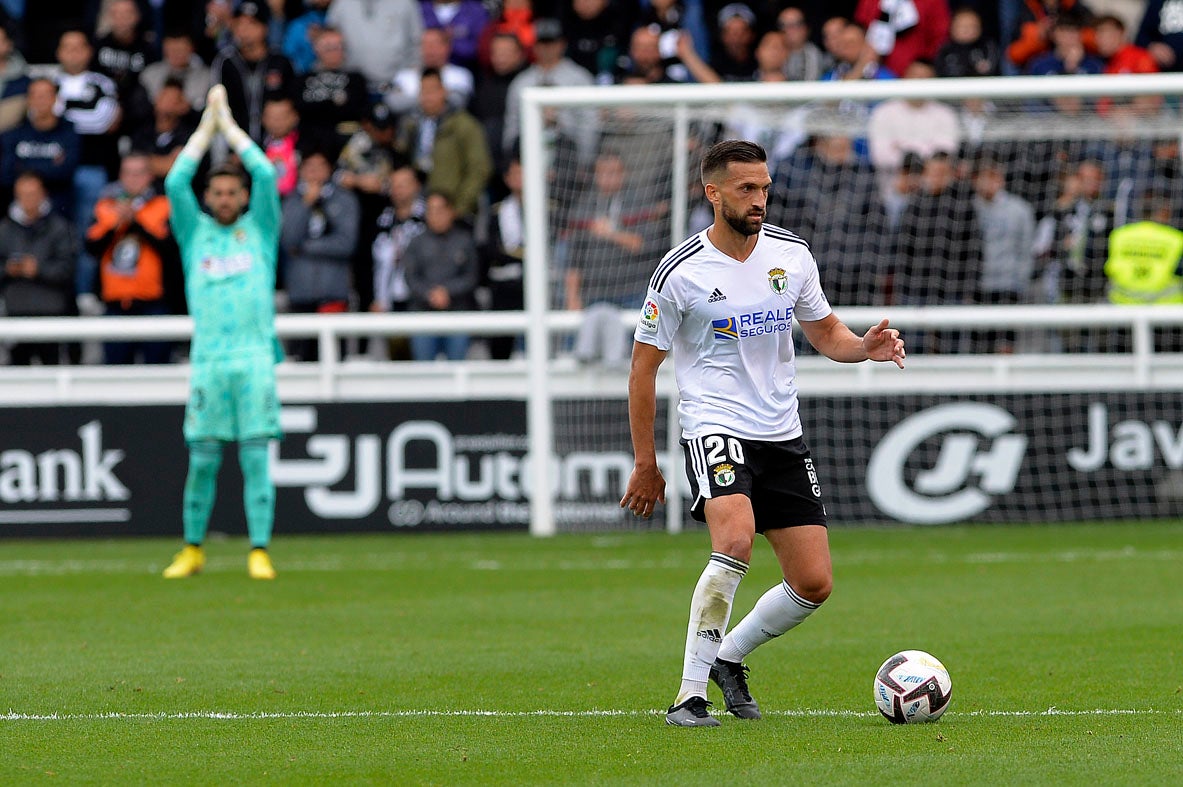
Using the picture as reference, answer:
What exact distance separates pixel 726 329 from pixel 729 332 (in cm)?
2

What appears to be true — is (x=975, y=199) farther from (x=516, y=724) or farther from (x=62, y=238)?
(x=516, y=724)

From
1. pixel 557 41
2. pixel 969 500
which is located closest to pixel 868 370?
pixel 969 500

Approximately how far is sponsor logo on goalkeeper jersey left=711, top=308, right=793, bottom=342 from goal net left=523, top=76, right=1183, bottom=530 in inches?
309

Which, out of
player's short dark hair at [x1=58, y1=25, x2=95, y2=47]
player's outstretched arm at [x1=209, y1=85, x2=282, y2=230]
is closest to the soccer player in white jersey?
player's outstretched arm at [x1=209, y1=85, x2=282, y2=230]

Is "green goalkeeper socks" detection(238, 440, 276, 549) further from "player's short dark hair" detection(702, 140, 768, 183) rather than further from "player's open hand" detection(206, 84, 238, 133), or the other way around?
"player's short dark hair" detection(702, 140, 768, 183)

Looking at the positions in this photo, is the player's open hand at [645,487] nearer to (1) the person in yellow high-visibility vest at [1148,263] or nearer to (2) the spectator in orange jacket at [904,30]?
(1) the person in yellow high-visibility vest at [1148,263]

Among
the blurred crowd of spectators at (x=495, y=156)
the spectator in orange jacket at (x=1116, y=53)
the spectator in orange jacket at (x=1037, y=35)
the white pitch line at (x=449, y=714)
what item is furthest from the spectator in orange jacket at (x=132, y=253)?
the white pitch line at (x=449, y=714)

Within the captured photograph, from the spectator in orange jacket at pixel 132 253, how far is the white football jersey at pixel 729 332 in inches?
418

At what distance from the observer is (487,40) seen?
18156 millimetres

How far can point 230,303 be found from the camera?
455 inches

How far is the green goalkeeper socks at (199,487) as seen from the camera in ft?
38.6

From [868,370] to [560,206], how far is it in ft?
10.4

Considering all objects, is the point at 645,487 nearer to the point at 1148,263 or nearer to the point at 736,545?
the point at 736,545

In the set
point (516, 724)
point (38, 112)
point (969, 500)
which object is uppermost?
point (38, 112)
